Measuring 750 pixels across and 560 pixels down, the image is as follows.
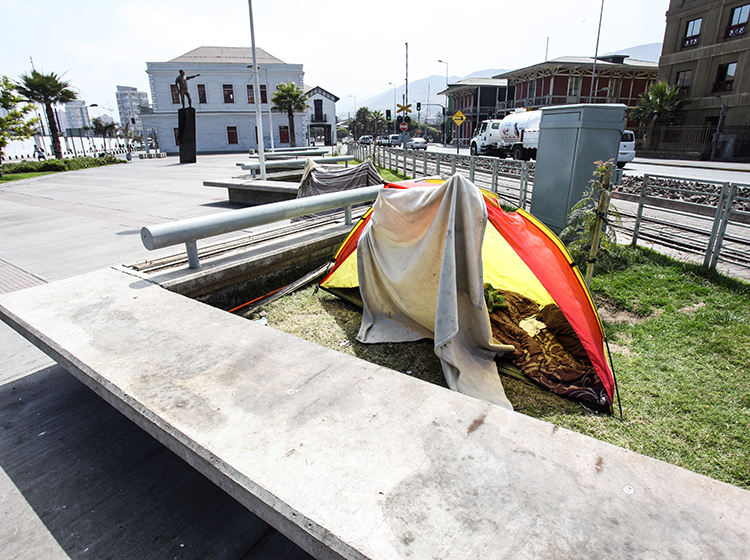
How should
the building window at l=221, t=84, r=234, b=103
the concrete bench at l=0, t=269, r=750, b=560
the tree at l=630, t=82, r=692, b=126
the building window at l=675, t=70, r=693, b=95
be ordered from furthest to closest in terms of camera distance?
the building window at l=221, t=84, r=234, b=103, the building window at l=675, t=70, r=693, b=95, the tree at l=630, t=82, r=692, b=126, the concrete bench at l=0, t=269, r=750, b=560

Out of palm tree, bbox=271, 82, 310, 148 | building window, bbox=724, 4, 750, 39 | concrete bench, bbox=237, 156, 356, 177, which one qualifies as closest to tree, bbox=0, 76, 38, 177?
concrete bench, bbox=237, 156, 356, 177

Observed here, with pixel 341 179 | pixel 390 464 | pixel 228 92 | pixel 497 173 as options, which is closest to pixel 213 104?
pixel 228 92

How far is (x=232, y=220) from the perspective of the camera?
4.44m

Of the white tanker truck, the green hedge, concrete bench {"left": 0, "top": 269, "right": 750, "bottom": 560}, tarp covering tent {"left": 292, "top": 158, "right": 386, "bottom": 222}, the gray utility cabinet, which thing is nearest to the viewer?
concrete bench {"left": 0, "top": 269, "right": 750, "bottom": 560}

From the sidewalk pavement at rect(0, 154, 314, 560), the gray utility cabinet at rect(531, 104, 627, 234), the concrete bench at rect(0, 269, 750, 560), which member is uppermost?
the gray utility cabinet at rect(531, 104, 627, 234)

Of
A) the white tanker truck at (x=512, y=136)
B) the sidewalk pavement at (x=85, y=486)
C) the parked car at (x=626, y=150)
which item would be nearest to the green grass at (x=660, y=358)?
the sidewalk pavement at (x=85, y=486)

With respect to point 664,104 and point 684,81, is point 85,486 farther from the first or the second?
point 684,81

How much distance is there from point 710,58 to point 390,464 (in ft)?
128

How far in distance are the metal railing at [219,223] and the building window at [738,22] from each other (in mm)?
35678

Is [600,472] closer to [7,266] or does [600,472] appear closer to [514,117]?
[7,266]

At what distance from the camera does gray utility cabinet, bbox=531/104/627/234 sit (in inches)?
236

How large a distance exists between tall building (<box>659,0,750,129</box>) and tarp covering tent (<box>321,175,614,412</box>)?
31.8m

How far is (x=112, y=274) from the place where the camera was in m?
4.24

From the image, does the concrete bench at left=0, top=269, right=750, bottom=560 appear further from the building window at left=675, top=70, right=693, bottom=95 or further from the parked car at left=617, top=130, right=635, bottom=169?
the building window at left=675, top=70, right=693, bottom=95
